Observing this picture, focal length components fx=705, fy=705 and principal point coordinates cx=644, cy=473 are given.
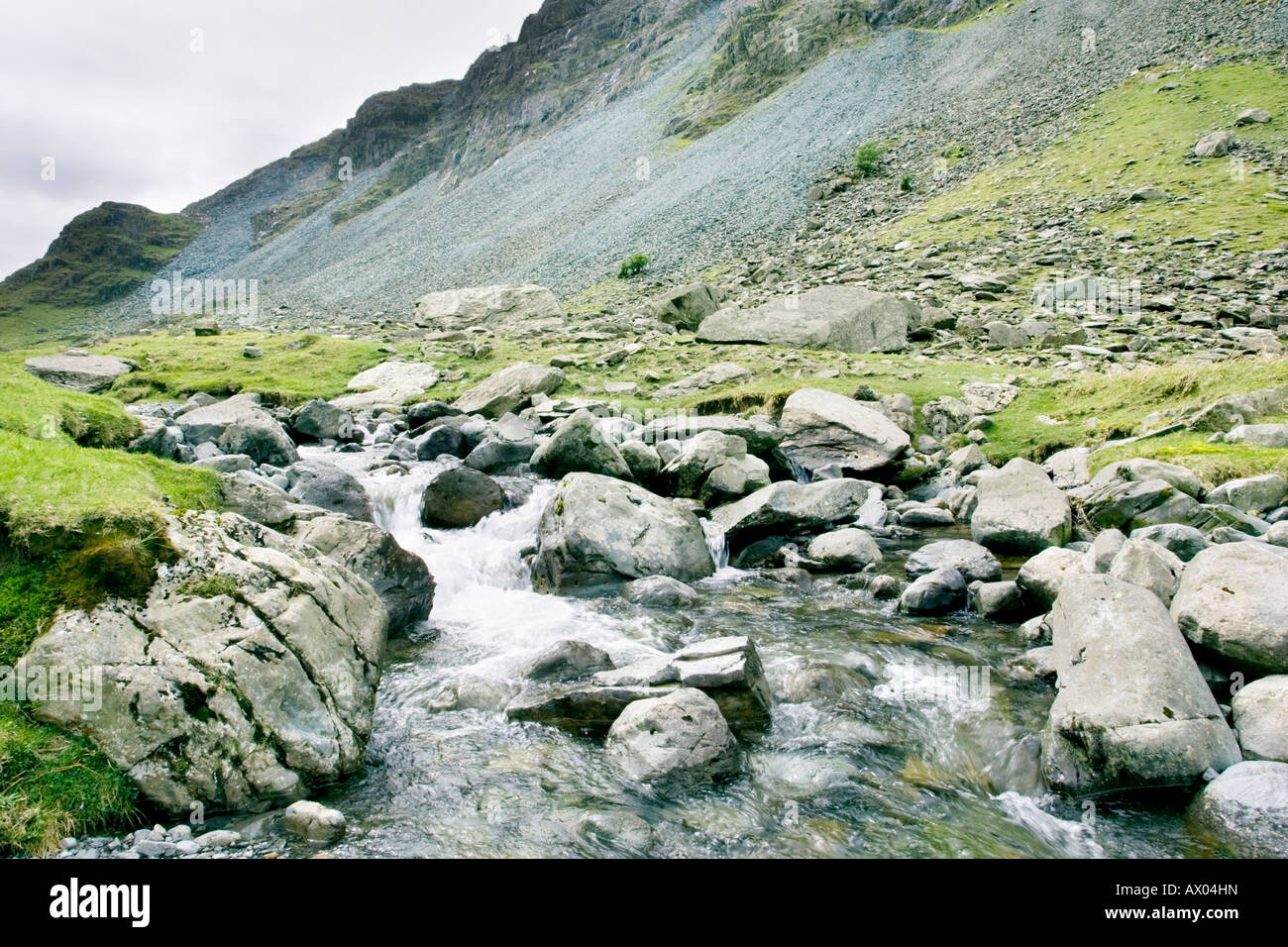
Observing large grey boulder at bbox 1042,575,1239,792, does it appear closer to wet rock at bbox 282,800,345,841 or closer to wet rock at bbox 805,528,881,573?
wet rock at bbox 805,528,881,573

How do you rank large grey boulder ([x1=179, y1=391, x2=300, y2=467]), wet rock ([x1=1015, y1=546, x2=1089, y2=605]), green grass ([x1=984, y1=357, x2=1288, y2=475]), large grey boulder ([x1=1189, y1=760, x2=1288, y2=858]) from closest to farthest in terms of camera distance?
1. large grey boulder ([x1=1189, y1=760, x2=1288, y2=858])
2. wet rock ([x1=1015, y1=546, x2=1089, y2=605])
3. green grass ([x1=984, y1=357, x2=1288, y2=475])
4. large grey boulder ([x1=179, y1=391, x2=300, y2=467])

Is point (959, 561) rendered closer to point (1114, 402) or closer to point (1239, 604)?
point (1239, 604)

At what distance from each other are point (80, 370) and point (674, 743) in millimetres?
27318

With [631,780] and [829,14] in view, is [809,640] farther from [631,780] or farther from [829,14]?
[829,14]

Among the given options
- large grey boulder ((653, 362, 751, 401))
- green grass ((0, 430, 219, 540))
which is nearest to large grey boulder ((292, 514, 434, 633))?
green grass ((0, 430, 219, 540))

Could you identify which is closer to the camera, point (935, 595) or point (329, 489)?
point (935, 595)

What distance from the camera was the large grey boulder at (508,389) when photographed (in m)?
19.2

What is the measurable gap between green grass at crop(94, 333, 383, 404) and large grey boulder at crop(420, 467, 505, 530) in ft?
39.6

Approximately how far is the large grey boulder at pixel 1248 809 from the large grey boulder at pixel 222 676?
6.33 meters

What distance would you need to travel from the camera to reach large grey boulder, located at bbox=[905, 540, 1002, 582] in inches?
384

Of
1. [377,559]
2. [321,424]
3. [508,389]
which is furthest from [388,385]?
[377,559]

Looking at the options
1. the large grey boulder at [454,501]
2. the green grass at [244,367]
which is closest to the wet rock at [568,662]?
the large grey boulder at [454,501]

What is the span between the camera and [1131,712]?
538cm

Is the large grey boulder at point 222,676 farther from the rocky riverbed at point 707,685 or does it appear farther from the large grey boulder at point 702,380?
the large grey boulder at point 702,380
